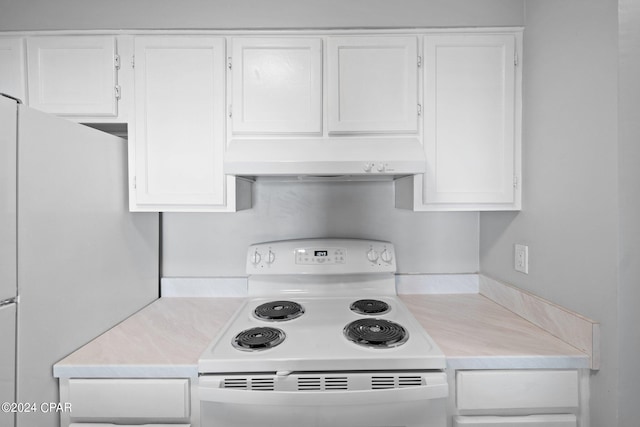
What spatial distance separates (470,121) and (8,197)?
1.75 meters

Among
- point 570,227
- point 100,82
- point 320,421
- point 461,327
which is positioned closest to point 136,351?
point 320,421

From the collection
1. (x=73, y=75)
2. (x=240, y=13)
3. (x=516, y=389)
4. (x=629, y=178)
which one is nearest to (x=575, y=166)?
(x=629, y=178)

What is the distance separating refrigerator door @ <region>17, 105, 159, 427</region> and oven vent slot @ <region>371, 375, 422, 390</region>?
1.11 metres

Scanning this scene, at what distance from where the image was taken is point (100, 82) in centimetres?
148

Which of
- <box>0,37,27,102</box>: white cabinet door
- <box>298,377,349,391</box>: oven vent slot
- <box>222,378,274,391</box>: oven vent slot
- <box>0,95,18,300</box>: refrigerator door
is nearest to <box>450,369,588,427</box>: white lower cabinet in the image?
<box>298,377,349,391</box>: oven vent slot

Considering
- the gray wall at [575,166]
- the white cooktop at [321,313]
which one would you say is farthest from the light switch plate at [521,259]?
the white cooktop at [321,313]

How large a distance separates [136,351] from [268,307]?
592mm

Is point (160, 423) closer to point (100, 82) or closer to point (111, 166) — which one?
point (111, 166)

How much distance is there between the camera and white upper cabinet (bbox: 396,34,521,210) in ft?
4.84

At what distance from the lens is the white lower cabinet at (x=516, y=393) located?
113 centimetres

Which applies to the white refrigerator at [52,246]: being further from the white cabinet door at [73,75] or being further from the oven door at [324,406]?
the oven door at [324,406]

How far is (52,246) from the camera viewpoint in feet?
3.54

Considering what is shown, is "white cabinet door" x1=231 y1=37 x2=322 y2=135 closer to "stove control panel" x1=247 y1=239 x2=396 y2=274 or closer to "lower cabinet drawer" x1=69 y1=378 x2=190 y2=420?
"stove control panel" x1=247 y1=239 x2=396 y2=274

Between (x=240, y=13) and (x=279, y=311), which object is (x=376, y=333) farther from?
(x=240, y=13)
